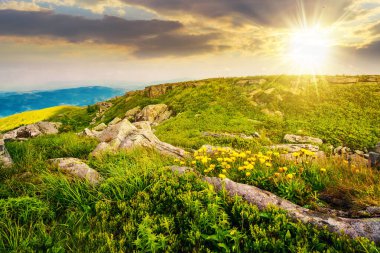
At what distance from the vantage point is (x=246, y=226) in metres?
4.61

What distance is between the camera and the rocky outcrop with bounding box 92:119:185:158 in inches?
450

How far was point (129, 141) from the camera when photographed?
12266 mm

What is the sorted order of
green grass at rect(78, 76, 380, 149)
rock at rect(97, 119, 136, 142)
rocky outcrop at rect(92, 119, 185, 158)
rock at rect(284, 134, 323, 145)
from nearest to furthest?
1. rocky outcrop at rect(92, 119, 185, 158)
2. rock at rect(97, 119, 136, 142)
3. rock at rect(284, 134, 323, 145)
4. green grass at rect(78, 76, 380, 149)

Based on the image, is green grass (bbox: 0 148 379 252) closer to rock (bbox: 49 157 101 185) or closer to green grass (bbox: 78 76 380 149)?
rock (bbox: 49 157 101 185)

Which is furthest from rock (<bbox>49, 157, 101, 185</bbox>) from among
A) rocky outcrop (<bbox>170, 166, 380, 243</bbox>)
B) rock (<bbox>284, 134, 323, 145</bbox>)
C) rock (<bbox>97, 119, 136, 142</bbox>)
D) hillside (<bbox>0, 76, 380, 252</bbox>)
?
rock (<bbox>284, 134, 323, 145</bbox>)

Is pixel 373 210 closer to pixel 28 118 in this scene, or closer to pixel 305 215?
pixel 305 215

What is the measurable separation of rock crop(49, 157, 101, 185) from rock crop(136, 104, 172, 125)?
86.0 feet

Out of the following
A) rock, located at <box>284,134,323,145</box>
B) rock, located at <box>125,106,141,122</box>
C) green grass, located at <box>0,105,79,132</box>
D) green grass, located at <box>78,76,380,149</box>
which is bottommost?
green grass, located at <box>0,105,79,132</box>

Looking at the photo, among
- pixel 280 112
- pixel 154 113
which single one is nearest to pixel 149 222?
pixel 280 112

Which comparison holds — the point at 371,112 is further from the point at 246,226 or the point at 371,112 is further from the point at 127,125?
the point at 246,226

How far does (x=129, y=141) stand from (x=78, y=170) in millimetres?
4908

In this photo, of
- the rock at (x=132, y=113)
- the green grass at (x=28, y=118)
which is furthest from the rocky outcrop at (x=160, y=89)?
the green grass at (x=28, y=118)

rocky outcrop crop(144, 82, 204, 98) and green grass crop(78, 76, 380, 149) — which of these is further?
rocky outcrop crop(144, 82, 204, 98)

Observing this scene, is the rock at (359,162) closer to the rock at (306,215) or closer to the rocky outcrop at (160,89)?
the rock at (306,215)
